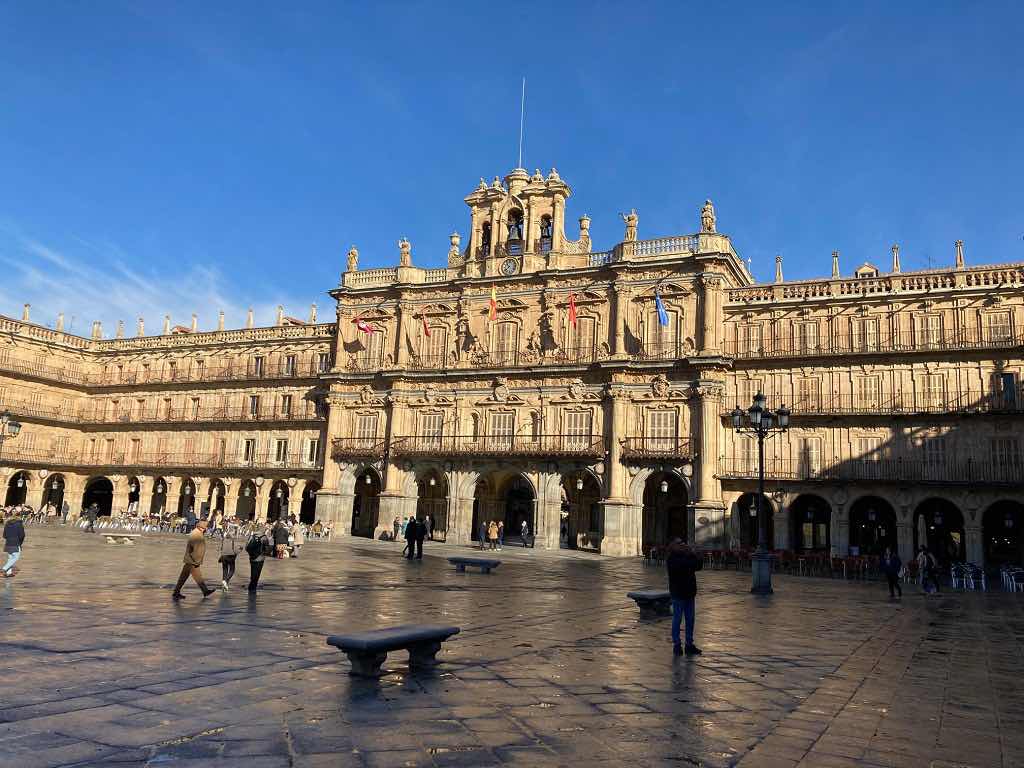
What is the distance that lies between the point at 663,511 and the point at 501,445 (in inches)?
373

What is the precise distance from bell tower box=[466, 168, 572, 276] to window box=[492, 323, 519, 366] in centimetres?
→ 333

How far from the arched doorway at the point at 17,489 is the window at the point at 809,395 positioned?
51.1 metres

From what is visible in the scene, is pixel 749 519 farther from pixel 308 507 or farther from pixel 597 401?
pixel 308 507

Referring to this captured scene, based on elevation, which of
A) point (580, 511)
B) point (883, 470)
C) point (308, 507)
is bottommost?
point (308, 507)

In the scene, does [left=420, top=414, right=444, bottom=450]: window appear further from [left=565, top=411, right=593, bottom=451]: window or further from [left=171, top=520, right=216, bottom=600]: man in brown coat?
[left=171, top=520, right=216, bottom=600]: man in brown coat

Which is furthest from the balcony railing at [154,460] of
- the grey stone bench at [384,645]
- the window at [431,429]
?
the grey stone bench at [384,645]

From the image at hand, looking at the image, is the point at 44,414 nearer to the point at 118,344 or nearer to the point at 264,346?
the point at 118,344

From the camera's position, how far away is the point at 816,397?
127 feet

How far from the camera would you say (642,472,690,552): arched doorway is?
42.8 metres

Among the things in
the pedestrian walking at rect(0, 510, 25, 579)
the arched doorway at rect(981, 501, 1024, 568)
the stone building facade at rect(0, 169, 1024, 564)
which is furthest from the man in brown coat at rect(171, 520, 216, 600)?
the arched doorway at rect(981, 501, 1024, 568)

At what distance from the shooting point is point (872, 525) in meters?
39.3

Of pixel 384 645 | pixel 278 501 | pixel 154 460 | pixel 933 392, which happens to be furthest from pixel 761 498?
pixel 154 460

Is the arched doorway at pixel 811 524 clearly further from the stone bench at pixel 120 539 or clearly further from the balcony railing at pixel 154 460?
the stone bench at pixel 120 539

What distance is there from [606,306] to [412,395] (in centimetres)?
1256
